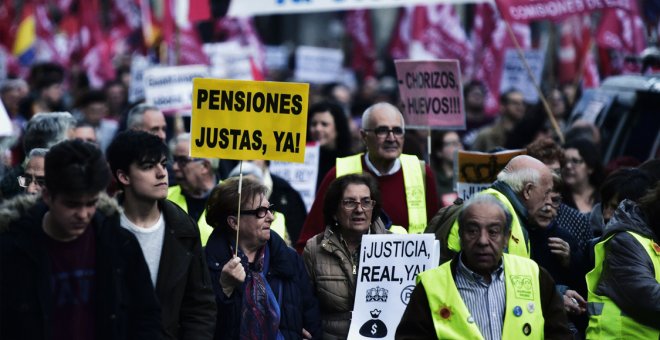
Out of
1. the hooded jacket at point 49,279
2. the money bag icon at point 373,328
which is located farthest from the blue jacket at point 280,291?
the hooded jacket at point 49,279

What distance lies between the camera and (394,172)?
935cm

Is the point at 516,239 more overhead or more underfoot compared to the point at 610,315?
more overhead

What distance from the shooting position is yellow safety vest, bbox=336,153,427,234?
30.0ft

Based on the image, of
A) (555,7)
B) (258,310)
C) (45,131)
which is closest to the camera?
(258,310)

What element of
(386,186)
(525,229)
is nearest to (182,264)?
(525,229)

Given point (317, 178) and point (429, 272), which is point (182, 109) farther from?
point (429, 272)

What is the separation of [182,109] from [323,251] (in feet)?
22.3

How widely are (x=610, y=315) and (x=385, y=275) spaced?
1218 millimetres

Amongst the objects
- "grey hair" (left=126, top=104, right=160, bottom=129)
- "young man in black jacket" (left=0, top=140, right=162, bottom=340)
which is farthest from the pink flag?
"young man in black jacket" (left=0, top=140, right=162, bottom=340)

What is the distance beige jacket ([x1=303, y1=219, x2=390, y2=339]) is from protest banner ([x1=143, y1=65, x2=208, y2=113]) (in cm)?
666

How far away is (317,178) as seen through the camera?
11719 millimetres

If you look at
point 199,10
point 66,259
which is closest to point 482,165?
point 66,259

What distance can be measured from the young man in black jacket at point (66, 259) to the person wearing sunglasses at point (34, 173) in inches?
68.6

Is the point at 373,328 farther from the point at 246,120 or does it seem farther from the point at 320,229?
the point at 246,120
